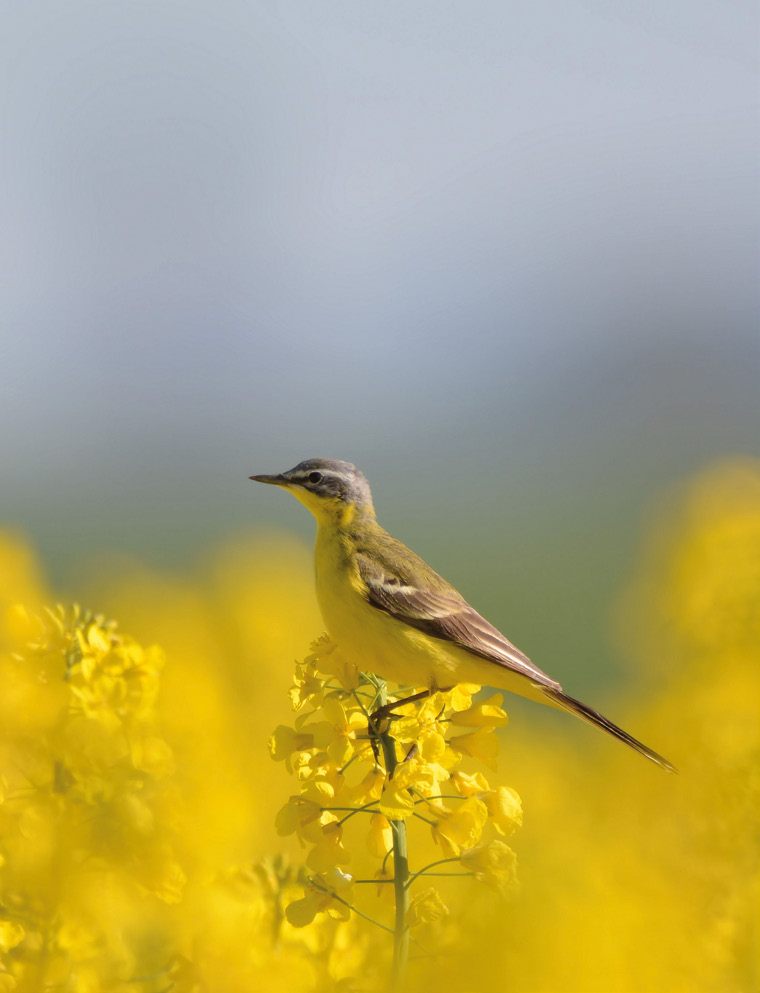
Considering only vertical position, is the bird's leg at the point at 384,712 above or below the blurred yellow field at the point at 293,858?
above

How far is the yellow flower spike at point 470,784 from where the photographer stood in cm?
278

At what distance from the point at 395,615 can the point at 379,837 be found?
1.00 m

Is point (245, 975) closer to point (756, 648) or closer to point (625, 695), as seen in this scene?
point (756, 648)

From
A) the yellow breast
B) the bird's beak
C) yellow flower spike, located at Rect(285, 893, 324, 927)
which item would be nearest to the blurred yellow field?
yellow flower spike, located at Rect(285, 893, 324, 927)

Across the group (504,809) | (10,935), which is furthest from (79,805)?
(504,809)

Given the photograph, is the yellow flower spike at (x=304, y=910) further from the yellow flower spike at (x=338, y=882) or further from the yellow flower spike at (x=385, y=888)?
the yellow flower spike at (x=385, y=888)

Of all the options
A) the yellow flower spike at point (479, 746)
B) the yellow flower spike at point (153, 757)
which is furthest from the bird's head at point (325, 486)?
the yellow flower spike at point (479, 746)

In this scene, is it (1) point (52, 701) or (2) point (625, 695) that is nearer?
(1) point (52, 701)

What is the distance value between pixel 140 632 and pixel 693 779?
3.70 m

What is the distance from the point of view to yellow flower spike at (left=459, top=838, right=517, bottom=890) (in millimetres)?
2674

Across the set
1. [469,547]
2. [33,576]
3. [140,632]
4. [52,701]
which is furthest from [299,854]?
[469,547]

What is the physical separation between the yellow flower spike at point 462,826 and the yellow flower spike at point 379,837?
16 cm

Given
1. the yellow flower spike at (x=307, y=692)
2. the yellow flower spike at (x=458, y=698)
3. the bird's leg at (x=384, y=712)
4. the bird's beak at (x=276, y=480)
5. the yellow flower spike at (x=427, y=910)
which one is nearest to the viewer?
the yellow flower spike at (x=427, y=910)

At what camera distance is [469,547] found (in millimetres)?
38938
